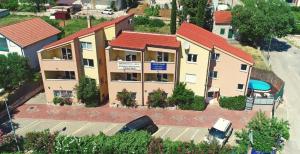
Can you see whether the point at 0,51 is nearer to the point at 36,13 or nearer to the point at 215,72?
the point at 215,72

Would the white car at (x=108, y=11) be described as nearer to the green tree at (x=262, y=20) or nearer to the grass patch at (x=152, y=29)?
the grass patch at (x=152, y=29)

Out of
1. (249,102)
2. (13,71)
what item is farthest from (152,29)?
(13,71)

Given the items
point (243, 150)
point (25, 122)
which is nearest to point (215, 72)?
point (243, 150)

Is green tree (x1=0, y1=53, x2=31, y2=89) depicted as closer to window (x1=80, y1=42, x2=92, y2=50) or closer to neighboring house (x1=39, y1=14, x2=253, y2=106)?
neighboring house (x1=39, y1=14, x2=253, y2=106)

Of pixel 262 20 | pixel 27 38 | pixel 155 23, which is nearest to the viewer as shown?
pixel 27 38

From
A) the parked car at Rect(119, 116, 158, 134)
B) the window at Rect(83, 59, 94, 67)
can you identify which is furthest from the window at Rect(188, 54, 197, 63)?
the window at Rect(83, 59, 94, 67)

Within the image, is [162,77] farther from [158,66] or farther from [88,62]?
[88,62]
